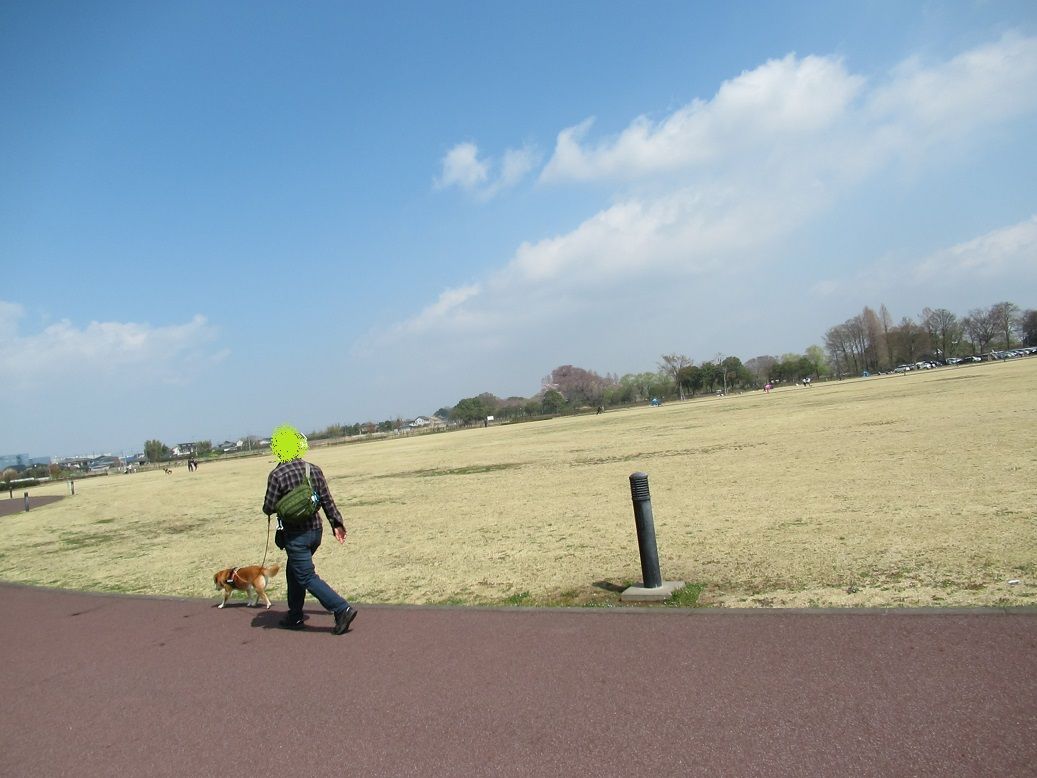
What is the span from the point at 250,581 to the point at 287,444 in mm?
1945

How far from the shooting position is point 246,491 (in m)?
26.7

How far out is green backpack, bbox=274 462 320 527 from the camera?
567cm

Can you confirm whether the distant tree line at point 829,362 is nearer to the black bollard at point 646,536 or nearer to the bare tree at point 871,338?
the bare tree at point 871,338

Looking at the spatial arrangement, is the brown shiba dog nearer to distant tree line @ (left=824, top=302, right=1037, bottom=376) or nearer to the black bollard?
the black bollard

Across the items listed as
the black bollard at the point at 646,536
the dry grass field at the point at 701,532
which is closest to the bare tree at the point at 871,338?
the dry grass field at the point at 701,532

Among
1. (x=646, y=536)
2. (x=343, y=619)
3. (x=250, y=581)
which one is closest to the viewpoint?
(x=343, y=619)

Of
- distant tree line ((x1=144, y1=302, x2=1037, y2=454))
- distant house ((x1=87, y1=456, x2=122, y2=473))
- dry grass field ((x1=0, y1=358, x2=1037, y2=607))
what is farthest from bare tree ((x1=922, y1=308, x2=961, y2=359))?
distant house ((x1=87, y1=456, x2=122, y2=473))

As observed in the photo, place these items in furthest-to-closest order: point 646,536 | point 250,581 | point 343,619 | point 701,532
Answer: point 701,532 → point 250,581 → point 646,536 → point 343,619

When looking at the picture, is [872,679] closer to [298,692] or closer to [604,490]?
[298,692]

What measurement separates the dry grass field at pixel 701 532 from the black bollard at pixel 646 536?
0.43m

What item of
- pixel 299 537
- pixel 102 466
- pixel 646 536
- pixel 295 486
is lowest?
pixel 646 536

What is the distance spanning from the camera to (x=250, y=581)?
7.04 m

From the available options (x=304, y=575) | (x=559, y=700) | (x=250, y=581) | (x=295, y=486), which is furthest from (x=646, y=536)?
(x=250, y=581)

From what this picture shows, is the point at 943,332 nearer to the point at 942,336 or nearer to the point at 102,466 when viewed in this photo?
the point at 942,336
